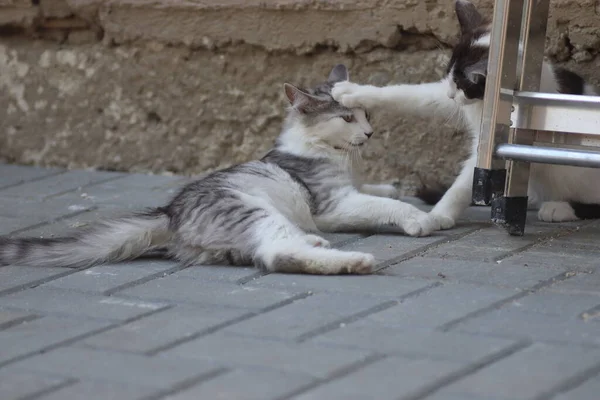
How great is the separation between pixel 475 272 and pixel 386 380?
1077mm

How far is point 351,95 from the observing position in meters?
4.19

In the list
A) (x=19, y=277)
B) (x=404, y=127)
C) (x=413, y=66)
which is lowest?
(x=19, y=277)

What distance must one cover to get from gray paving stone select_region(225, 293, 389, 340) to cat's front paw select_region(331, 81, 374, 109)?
136cm

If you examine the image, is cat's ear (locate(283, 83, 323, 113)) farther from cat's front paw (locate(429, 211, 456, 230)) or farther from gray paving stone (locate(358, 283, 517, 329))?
gray paving stone (locate(358, 283, 517, 329))

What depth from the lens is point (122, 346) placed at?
2609mm

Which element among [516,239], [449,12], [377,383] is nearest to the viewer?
[377,383]

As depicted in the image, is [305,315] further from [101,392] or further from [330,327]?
[101,392]

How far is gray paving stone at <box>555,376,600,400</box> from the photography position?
7.14 feet

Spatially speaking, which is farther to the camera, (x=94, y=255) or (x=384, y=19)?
(x=384, y=19)

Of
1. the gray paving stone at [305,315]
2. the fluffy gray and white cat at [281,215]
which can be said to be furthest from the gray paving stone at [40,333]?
the fluffy gray and white cat at [281,215]

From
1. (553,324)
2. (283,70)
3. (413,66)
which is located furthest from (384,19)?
(553,324)

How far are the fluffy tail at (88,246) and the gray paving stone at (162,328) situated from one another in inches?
27.0

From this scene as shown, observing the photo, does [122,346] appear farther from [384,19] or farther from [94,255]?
[384,19]

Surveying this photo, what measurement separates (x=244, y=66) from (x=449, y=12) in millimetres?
1107
